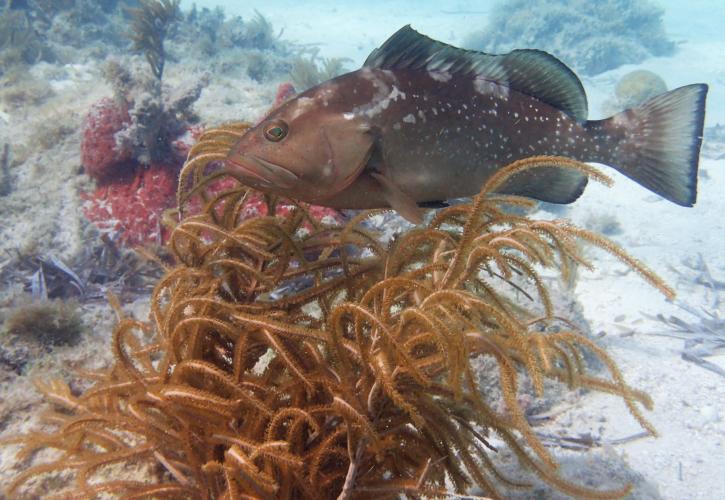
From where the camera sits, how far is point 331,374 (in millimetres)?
2109

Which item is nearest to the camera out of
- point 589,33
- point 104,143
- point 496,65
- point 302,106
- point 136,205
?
point 302,106

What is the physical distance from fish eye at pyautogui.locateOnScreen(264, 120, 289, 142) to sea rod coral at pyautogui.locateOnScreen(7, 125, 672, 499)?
0.50m

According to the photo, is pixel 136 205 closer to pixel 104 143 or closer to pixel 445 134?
pixel 104 143

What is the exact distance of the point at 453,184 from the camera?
8.61 feet

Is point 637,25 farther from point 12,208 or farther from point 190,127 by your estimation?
point 12,208

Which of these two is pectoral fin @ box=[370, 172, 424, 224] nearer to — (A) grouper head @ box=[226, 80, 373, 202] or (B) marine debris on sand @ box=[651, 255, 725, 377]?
(A) grouper head @ box=[226, 80, 373, 202]

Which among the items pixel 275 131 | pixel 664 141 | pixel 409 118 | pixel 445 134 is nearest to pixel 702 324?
pixel 664 141

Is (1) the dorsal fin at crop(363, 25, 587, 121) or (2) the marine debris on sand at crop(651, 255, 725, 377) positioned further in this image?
(2) the marine debris on sand at crop(651, 255, 725, 377)

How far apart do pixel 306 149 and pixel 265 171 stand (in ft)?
0.75

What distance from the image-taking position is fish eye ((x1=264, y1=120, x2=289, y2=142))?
2205 millimetres

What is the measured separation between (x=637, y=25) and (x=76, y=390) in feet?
114

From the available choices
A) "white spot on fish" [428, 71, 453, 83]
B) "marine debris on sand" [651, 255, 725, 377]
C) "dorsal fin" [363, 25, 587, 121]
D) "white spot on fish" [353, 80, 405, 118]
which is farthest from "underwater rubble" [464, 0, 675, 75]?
"white spot on fish" [353, 80, 405, 118]

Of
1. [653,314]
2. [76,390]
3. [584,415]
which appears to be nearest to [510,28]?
[653,314]

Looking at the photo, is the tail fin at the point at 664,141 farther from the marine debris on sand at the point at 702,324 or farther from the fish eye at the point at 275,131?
the marine debris on sand at the point at 702,324
